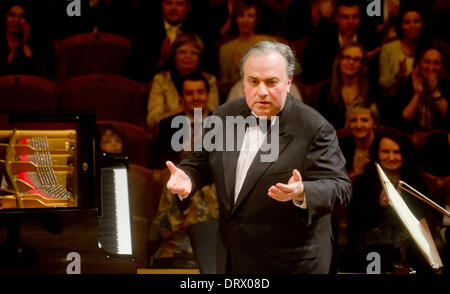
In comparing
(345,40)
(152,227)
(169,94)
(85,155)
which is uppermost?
(345,40)

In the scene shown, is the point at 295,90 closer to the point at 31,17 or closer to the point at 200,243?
the point at 200,243

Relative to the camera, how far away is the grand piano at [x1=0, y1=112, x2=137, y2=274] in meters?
2.34

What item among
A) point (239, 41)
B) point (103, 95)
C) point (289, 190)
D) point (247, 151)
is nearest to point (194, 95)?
point (239, 41)

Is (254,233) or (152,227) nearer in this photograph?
(254,233)

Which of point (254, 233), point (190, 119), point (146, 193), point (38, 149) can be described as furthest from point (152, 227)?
point (254, 233)

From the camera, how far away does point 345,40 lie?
4.83m

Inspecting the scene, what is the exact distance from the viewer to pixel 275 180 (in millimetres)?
2488

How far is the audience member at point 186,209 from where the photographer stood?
4438mm

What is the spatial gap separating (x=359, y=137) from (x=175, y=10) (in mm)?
1637

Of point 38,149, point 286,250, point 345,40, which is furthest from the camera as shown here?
point 345,40

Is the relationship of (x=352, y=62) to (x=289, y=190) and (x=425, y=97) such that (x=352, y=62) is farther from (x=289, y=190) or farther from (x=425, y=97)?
(x=289, y=190)

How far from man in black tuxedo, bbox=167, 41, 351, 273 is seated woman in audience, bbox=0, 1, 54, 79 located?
2598mm

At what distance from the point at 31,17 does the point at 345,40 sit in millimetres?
2328

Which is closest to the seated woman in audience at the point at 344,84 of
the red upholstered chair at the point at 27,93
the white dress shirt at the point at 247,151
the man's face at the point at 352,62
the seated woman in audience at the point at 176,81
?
the man's face at the point at 352,62
